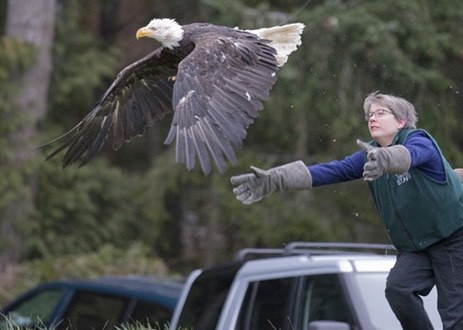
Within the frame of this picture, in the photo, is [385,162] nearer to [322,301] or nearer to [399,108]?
[399,108]

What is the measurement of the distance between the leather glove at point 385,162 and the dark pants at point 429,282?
24.1 inches

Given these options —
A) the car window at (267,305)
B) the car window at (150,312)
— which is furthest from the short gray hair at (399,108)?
the car window at (150,312)

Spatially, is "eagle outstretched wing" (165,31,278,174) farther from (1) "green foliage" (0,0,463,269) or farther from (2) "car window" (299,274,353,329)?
(1) "green foliage" (0,0,463,269)

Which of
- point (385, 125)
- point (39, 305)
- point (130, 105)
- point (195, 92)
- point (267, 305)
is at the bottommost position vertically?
point (39, 305)

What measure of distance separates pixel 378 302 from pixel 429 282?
1.10 m

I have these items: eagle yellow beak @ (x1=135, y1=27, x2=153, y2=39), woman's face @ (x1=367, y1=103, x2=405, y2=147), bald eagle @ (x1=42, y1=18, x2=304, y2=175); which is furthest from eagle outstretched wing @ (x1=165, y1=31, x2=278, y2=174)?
woman's face @ (x1=367, y1=103, x2=405, y2=147)

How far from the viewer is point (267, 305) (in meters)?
7.77

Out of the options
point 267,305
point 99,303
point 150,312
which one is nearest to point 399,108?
point 267,305

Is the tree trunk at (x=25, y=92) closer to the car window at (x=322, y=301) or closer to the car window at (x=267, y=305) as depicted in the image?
the car window at (x=267, y=305)

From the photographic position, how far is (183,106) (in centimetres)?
705

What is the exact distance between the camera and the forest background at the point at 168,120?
15633 mm

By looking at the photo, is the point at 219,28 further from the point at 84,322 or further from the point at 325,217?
the point at 325,217

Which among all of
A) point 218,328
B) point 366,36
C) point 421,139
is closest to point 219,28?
point 218,328

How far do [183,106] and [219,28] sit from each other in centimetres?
131
